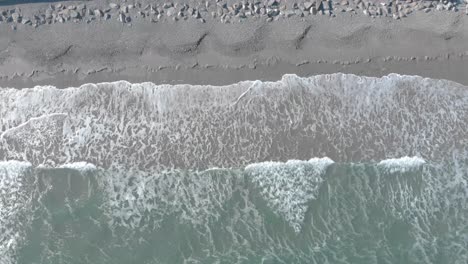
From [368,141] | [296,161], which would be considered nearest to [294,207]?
[296,161]

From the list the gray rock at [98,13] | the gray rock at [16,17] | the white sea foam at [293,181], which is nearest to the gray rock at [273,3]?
the white sea foam at [293,181]

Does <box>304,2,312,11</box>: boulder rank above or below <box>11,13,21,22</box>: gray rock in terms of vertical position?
below

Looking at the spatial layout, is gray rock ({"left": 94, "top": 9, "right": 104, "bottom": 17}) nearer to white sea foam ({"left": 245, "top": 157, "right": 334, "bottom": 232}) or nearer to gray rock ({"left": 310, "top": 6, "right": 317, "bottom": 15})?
gray rock ({"left": 310, "top": 6, "right": 317, "bottom": 15})

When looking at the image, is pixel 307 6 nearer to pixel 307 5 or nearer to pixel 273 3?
pixel 307 5

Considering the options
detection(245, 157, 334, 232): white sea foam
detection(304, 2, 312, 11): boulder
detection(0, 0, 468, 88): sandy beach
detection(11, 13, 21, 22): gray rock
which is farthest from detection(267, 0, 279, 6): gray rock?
detection(11, 13, 21, 22): gray rock

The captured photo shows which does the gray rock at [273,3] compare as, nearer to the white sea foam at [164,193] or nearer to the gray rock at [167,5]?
the gray rock at [167,5]

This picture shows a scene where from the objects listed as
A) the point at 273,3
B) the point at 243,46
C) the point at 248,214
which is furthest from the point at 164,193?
the point at 273,3
